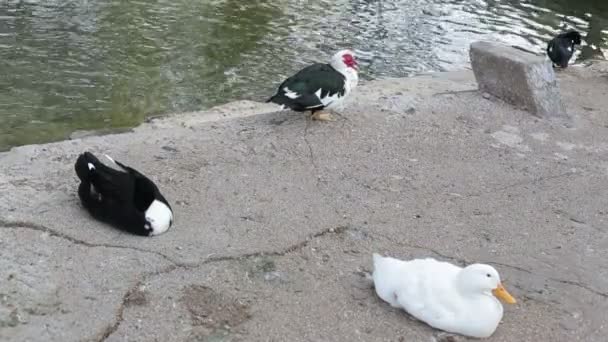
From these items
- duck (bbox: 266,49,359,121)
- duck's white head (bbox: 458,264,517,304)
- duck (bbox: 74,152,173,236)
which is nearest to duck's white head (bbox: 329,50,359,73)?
duck (bbox: 266,49,359,121)

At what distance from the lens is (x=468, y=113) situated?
266 inches

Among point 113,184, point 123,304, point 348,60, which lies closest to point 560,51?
point 348,60

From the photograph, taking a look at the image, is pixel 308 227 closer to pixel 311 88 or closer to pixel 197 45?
pixel 311 88

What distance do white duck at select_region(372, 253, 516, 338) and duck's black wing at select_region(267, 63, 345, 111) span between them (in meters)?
2.57

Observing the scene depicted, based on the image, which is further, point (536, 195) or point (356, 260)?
point (536, 195)

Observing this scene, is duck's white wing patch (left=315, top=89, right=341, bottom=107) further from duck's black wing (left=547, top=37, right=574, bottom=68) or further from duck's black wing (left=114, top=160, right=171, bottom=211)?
duck's black wing (left=547, top=37, right=574, bottom=68)

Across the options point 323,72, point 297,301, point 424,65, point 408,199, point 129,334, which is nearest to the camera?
point 129,334

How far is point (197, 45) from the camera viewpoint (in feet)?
31.0

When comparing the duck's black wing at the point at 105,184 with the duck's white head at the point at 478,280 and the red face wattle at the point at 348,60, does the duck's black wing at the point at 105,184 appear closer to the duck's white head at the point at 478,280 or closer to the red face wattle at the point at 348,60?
the duck's white head at the point at 478,280

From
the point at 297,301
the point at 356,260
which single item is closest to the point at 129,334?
the point at 297,301

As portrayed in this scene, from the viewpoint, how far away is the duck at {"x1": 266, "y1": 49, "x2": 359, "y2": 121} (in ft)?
19.3

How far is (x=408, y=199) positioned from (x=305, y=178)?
29.3 inches

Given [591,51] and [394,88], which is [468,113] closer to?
[394,88]

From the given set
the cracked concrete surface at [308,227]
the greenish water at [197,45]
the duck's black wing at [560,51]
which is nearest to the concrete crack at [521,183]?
the cracked concrete surface at [308,227]
